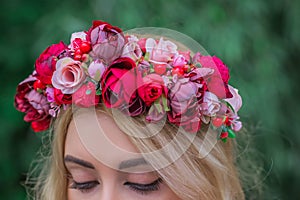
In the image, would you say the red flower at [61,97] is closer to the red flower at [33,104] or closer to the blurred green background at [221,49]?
the red flower at [33,104]

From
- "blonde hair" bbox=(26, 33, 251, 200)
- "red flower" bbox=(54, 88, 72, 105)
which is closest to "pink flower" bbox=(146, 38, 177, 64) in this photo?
"blonde hair" bbox=(26, 33, 251, 200)

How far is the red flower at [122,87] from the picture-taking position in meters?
1.56

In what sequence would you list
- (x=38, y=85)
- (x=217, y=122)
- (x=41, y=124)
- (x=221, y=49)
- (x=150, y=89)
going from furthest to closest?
1. (x=221, y=49)
2. (x=41, y=124)
3. (x=38, y=85)
4. (x=217, y=122)
5. (x=150, y=89)

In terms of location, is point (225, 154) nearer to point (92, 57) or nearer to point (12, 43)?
point (92, 57)

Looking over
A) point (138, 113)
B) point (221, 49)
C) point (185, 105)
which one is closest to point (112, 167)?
point (138, 113)

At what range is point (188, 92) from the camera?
1588 mm

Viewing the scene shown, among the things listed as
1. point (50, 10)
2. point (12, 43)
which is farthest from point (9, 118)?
point (50, 10)

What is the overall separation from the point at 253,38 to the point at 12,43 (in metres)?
1.11

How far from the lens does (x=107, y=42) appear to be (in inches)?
63.2

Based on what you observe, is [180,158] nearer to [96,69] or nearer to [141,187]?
[141,187]

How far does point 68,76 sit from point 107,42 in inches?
6.6

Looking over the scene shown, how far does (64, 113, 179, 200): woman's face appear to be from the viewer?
158cm

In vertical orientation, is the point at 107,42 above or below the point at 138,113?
above

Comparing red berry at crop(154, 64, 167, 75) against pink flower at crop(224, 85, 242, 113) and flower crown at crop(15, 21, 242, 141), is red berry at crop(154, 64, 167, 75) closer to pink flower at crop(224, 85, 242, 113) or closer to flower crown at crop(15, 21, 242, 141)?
flower crown at crop(15, 21, 242, 141)
